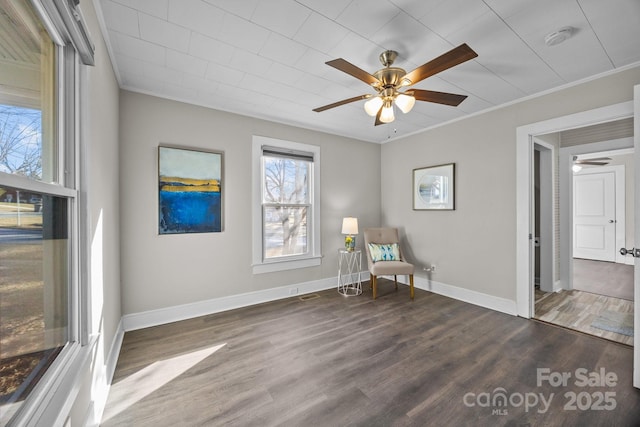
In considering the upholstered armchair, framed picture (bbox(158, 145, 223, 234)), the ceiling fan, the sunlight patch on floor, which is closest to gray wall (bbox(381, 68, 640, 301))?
the upholstered armchair

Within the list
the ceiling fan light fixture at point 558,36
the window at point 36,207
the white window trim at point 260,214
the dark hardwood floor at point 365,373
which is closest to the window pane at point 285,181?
the white window trim at point 260,214

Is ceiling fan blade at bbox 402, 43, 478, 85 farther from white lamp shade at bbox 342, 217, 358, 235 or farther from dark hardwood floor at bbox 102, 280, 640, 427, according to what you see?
white lamp shade at bbox 342, 217, 358, 235

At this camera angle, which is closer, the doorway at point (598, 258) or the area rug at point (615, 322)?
the area rug at point (615, 322)

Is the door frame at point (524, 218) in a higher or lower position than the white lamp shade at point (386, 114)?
lower

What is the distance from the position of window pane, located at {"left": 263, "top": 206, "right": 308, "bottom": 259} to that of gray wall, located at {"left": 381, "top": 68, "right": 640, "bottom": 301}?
1.82m

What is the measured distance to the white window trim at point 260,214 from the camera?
138 inches

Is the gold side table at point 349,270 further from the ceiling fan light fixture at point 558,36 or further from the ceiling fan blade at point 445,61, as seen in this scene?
the ceiling fan light fixture at point 558,36

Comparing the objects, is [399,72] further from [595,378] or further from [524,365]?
[595,378]

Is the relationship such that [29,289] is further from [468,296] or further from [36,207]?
[468,296]

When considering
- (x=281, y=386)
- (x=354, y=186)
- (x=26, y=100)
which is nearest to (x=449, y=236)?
(x=354, y=186)

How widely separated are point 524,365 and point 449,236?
194 centimetres

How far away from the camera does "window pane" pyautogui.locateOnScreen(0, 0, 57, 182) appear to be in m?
0.82

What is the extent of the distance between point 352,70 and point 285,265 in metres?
2.74

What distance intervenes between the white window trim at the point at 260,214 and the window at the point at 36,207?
222cm
